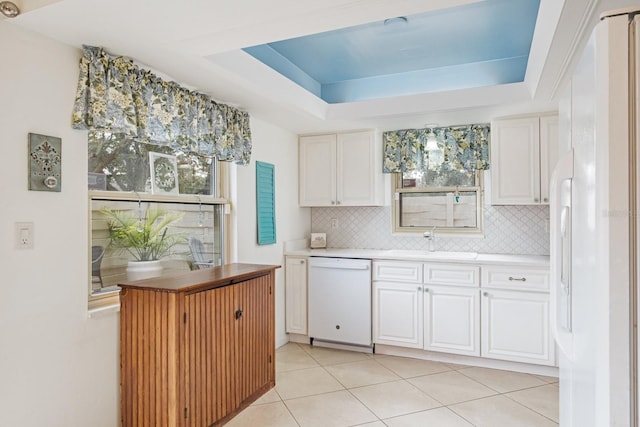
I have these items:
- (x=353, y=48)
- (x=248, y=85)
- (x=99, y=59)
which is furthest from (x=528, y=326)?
(x=99, y=59)

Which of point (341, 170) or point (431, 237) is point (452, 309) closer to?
point (431, 237)

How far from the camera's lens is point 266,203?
377 centimetres

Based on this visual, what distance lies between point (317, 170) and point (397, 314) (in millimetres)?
1715

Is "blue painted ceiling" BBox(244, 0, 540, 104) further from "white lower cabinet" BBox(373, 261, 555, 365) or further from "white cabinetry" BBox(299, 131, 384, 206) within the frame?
"white lower cabinet" BBox(373, 261, 555, 365)

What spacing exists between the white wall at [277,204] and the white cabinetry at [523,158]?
2.00m

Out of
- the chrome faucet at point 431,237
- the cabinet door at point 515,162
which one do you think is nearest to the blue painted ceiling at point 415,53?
the cabinet door at point 515,162

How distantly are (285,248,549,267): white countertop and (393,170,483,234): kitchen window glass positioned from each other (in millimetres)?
306

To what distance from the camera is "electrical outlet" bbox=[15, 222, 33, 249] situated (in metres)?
1.84

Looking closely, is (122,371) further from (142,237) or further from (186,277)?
(142,237)

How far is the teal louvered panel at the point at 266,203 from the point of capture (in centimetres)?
365

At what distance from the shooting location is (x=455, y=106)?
3.20 meters

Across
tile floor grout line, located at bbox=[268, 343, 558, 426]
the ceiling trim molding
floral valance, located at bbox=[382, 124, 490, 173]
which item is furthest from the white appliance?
floral valance, located at bbox=[382, 124, 490, 173]

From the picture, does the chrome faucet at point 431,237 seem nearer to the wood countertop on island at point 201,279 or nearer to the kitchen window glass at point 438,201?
the kitchen window glass at point 438,201

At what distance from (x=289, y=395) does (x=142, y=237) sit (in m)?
1.56
